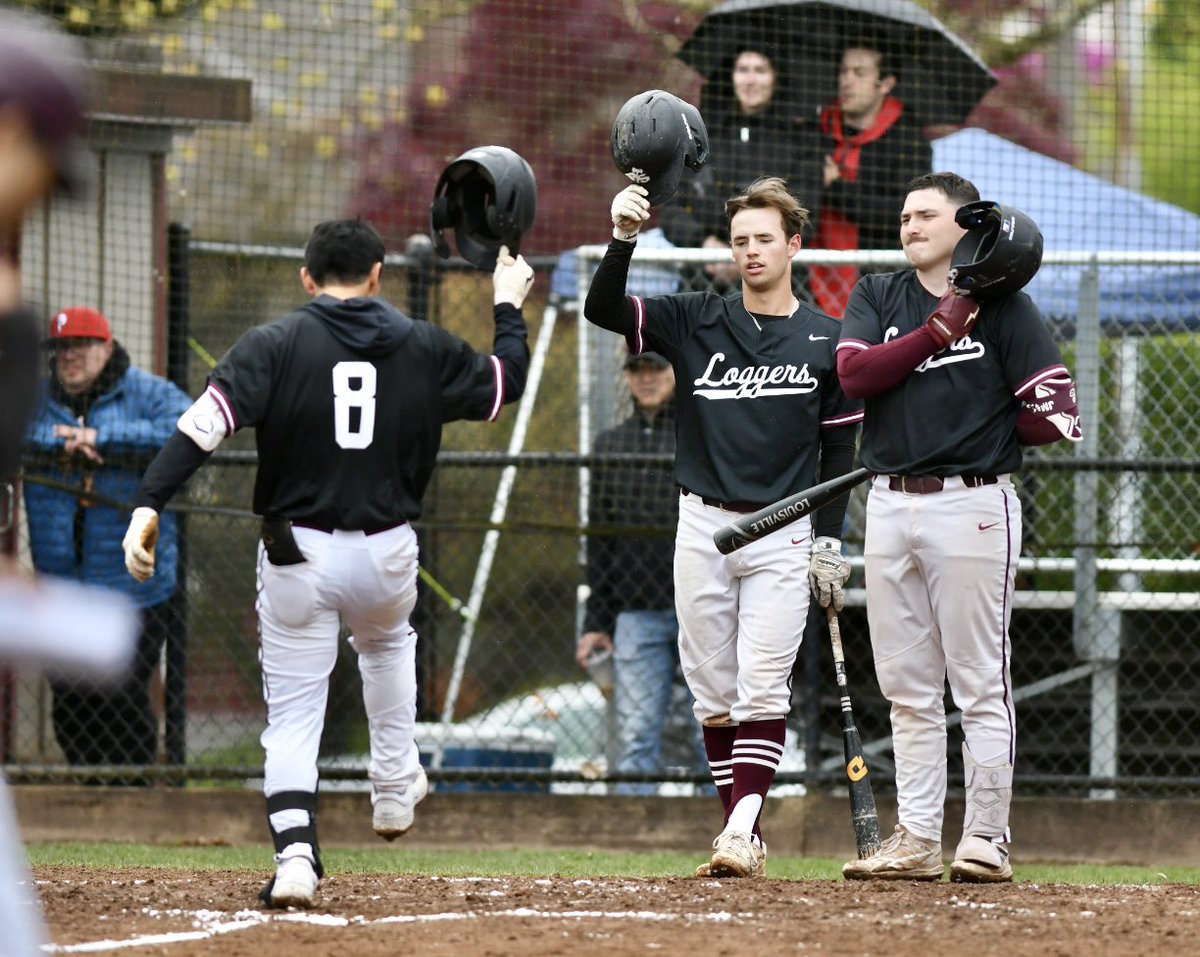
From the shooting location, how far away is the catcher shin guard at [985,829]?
538 cm

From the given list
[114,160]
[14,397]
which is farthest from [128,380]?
[14,397]

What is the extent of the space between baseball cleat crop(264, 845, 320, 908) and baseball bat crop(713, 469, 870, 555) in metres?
1.60

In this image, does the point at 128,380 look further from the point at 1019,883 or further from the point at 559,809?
the point at 1019,883

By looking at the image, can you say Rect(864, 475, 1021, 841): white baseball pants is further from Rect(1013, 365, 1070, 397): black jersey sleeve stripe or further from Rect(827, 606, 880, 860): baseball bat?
Rect(1013, 365, 1070, 397): black jersey sleeve stripe

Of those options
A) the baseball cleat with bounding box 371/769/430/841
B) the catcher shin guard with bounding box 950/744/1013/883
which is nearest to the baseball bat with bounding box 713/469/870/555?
the catcher shin guard with bounding box 950/744/1013/883

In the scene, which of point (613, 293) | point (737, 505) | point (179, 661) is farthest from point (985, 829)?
point (179, 661)

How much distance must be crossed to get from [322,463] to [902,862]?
7.00 ft

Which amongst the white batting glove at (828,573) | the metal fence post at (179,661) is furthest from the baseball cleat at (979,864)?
the metal fence post at (179,661)

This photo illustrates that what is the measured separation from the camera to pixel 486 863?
6965 millimetres

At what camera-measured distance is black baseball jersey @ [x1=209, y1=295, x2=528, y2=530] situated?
5.00 m

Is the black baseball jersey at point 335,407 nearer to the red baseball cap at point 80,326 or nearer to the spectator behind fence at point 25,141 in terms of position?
the spectator behind fence at point 25,141

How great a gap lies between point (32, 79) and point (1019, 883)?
12.6 ft

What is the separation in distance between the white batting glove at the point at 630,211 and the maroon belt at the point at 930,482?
44.3 inches

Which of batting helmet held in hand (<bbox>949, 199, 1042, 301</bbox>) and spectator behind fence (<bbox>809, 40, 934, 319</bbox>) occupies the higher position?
spectator behind fence (<bbox>809, 40, 934, 319</bbox>)
